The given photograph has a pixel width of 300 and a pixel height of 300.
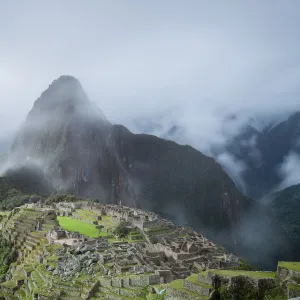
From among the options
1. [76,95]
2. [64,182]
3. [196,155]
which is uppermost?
[76,95]

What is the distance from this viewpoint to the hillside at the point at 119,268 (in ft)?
43.1

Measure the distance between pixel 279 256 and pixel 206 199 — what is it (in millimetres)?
60354

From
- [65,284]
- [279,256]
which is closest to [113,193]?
[279,256]

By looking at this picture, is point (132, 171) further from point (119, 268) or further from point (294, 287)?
point (294, 287)

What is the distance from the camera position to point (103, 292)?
715 inches

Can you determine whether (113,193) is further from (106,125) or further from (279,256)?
(279,256)

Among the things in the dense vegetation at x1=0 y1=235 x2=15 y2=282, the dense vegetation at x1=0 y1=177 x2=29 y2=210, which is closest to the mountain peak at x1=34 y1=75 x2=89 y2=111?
the dense vegetation at x1=0 y1=177 x2=29 y2=210

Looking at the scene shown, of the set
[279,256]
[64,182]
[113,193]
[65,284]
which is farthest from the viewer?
[113,193]

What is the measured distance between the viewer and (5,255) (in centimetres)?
3744

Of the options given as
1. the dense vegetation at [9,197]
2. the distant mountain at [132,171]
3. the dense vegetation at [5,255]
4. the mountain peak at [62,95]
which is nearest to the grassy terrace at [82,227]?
the dense vegetation at [5,255]

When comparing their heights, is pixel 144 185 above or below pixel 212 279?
above

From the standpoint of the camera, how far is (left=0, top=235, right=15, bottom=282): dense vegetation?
35125mm

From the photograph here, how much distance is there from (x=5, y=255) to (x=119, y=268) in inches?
853

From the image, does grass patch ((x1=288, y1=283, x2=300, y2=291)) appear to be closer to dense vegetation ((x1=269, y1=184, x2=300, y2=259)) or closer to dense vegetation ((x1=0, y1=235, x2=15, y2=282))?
dense vegetation ((x1=0, y1=235, x2=15, y2=282))
